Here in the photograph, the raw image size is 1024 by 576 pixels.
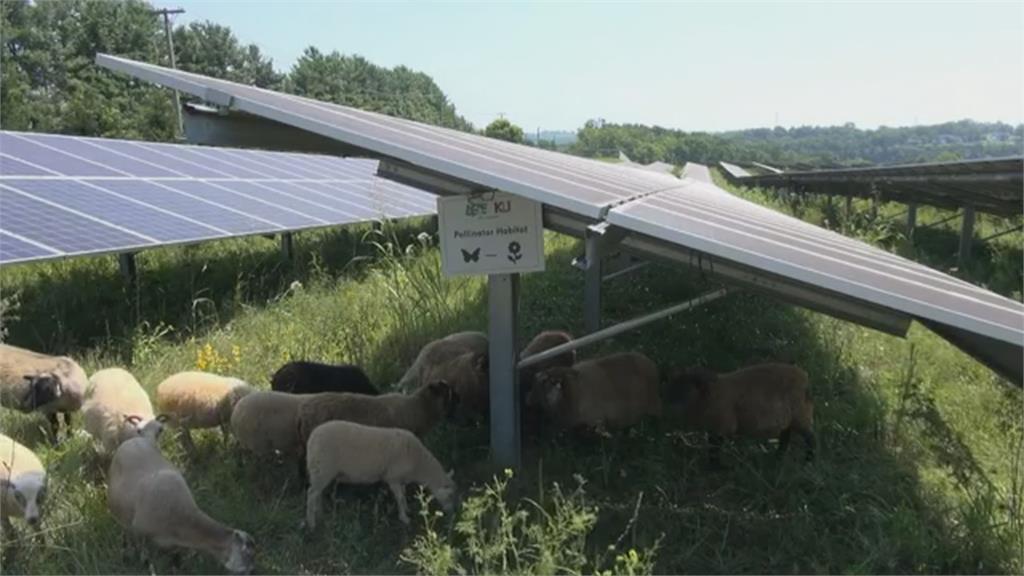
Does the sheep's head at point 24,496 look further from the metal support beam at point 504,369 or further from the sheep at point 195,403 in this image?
the metal support beam at point 504,369

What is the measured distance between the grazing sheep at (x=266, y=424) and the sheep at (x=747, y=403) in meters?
2.39

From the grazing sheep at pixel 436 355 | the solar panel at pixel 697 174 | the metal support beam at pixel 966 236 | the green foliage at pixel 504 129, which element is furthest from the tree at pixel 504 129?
the grazing sheep at pixel 436 355

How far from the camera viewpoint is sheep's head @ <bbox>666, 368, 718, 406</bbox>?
16.6 feet

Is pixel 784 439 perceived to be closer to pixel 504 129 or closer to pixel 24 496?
pixel 24 496

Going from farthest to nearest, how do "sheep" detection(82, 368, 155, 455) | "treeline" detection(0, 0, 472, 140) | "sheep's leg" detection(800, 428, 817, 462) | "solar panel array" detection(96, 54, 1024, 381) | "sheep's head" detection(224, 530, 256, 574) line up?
"treeline" detection(0, 0, 472, 140)
"sheep's leg" detection(800, 428, 817, 462)
"sheep" detection(82, 368, 155, 455)
"sheep's head" detection(224, 530, 256, 574)
"solar panel array" detection(96, 54, 1024, 381)

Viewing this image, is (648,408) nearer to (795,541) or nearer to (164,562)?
(795,541)

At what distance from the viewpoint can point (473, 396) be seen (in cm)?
518

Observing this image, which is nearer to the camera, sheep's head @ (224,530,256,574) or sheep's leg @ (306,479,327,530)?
sheep's head @ (224,530,256,574)

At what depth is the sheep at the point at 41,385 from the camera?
15.0ft

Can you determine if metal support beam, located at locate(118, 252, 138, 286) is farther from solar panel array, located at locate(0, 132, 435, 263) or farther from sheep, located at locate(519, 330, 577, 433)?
sheep, located at locate(519, 330, 577, 433)

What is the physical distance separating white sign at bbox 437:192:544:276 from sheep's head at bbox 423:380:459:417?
2.29ft

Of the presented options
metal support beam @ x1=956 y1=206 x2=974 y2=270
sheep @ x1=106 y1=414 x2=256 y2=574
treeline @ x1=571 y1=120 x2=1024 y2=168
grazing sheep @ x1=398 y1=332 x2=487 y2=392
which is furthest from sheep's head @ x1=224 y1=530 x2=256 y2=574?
treeline @ x1=571 y1=120 x2=1024 y2=168

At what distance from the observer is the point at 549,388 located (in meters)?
5.00

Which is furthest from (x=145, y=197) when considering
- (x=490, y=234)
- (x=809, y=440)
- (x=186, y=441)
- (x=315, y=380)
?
(x=809, y=440)
